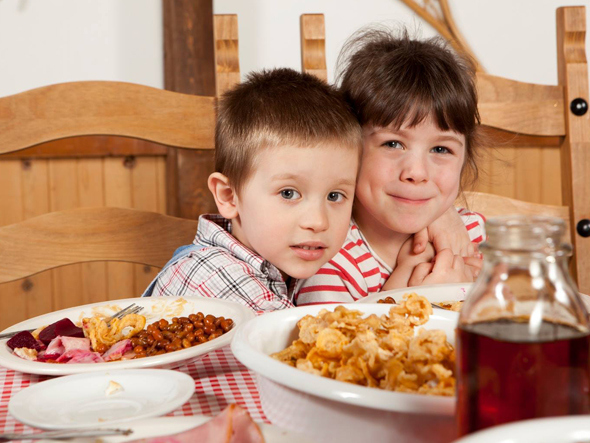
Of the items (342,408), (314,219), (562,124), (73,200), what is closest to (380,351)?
(342,408)

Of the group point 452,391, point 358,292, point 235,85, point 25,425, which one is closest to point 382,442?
point 452,391

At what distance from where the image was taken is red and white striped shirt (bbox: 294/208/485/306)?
4.53 ft

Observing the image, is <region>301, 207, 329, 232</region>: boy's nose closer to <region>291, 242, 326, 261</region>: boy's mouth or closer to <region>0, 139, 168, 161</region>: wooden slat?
<region>291, 242, 326, 261</region>: boy's mouth

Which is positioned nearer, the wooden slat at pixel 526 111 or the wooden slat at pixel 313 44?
the wooden slat at pixel 313 44

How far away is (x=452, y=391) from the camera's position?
46cm

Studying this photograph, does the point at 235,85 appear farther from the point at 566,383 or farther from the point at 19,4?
the point at 19,4

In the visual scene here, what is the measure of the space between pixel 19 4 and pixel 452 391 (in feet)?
8.51

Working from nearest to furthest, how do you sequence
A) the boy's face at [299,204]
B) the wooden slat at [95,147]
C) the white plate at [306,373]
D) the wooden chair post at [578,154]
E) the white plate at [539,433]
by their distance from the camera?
the white plate at [539,433]
the white plate at [306,373]
the boy's face at [299,204]
the wooden chair post at [578,154]
the wooden slat at [95,147]

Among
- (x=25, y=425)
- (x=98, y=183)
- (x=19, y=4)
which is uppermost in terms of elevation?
(x=19, y=4)

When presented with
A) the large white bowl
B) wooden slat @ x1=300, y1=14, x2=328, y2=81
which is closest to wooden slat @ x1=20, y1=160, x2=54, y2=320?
wooden slat @ x1=300, y1=14, x2=328, y2=81

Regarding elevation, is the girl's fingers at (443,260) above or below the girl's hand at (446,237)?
below

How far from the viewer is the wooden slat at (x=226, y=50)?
147 centimetres

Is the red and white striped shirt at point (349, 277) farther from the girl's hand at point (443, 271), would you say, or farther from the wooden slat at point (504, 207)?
the wooden slat at point (504, 207)

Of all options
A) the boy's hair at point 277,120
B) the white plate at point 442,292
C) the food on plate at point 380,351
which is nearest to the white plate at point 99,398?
the food on plate at point 380,351
